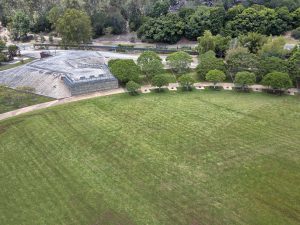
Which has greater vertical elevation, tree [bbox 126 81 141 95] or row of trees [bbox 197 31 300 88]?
row of trees [bbox 197 31 300 88]

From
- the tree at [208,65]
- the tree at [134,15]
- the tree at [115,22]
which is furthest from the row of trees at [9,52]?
the tree at [208,65]

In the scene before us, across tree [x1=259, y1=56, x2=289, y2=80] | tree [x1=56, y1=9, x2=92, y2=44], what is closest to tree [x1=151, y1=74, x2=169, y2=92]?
tree [x1=259, y1=56, x2=289, y2=80]

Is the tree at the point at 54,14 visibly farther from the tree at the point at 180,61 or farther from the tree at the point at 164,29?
the tree at the point at 180,61

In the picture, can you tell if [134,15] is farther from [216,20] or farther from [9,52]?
[9,52]

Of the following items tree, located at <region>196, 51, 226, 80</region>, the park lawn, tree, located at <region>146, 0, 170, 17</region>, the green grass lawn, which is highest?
tree, located at <region>146, 0, 170, 17</region>

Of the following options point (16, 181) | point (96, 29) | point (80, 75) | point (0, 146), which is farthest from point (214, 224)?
point (96, 29)

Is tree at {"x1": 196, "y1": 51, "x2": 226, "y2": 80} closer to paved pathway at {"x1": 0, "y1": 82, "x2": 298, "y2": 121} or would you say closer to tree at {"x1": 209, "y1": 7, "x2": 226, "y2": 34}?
paved pathway at {"x1": 0, "y1": 82, "x2": 298, "y2": 121}

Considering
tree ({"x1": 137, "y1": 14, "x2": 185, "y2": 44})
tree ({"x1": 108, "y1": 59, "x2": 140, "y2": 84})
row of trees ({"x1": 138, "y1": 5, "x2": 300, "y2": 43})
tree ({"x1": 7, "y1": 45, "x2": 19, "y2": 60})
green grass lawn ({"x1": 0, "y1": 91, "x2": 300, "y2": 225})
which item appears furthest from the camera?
tree ({"x1": 137, "y1": 14, "x2": 185, "y2": 44})
